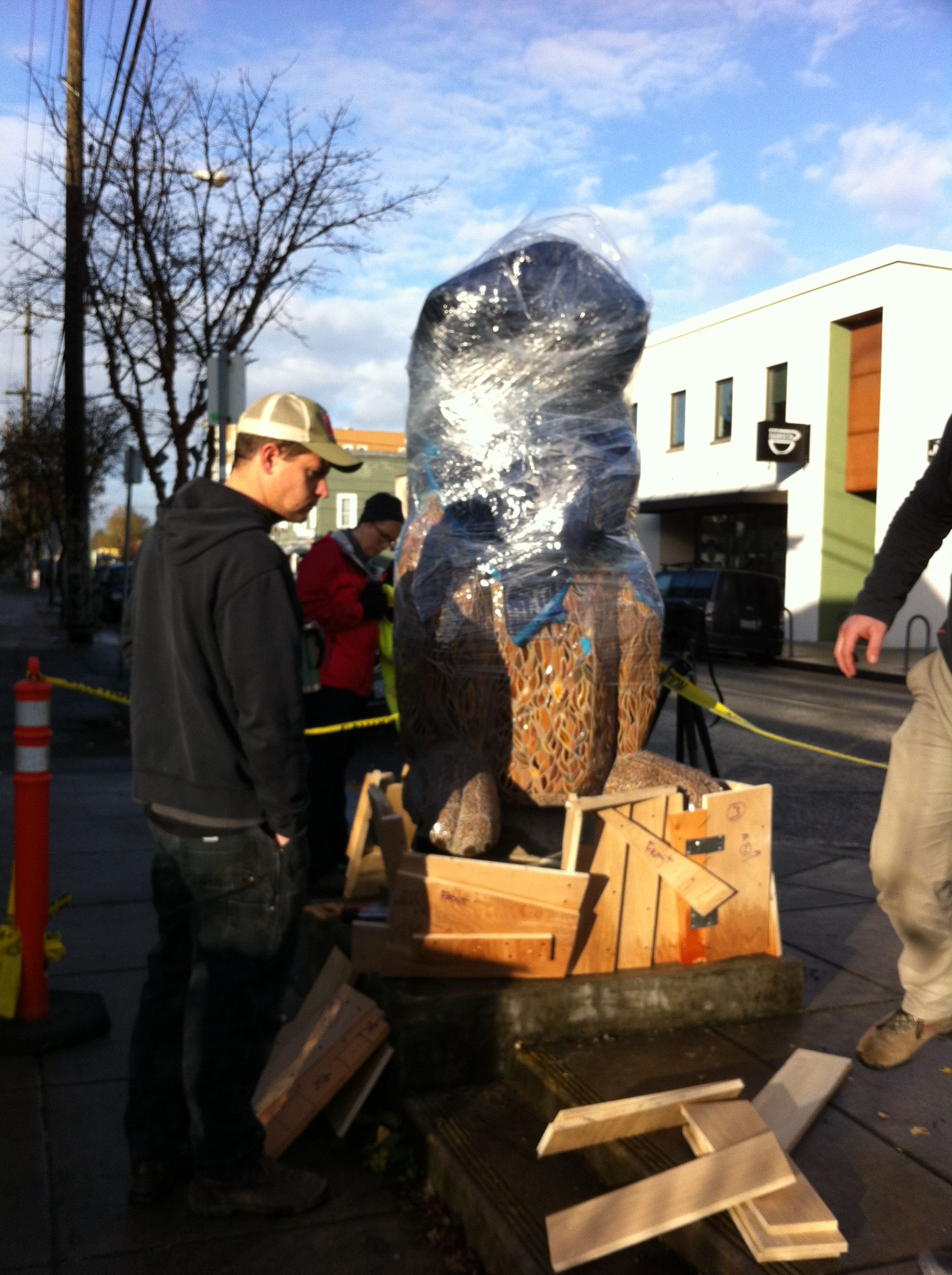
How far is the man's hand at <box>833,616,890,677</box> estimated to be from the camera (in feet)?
9.82

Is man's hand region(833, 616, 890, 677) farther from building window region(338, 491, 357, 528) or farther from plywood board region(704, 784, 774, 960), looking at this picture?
building window region(338, 491, 357, 528)

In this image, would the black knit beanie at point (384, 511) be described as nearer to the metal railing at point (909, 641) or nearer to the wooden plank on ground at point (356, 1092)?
the wooden plank on ground at point (356, 1092)

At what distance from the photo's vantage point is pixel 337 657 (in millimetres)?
5453

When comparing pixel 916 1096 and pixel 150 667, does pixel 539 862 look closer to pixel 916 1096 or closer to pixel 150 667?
pixel 916 1096

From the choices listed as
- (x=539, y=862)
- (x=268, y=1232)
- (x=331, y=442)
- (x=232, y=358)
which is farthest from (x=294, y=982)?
(x=232, y=358)

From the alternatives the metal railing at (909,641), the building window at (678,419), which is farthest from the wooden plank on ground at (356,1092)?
the building window at (678,419)

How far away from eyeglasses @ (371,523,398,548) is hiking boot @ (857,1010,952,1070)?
3181mm

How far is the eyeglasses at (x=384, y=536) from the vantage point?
5.55m

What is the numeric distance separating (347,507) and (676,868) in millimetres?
54480

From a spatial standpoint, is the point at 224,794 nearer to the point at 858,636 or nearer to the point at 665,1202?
the point at 665,1202

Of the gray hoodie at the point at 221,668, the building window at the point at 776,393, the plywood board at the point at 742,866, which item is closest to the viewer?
the gray hoodie at the point at 221,668

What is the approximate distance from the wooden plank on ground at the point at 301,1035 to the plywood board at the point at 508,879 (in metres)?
0.48

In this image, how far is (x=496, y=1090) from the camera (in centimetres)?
352

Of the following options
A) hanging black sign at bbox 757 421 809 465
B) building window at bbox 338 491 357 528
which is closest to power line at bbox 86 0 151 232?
hanging black sign at bbox 757 421 809 465
